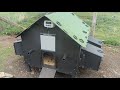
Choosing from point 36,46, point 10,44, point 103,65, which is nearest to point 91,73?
point 103,65

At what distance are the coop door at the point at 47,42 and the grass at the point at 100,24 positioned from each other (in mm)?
4112

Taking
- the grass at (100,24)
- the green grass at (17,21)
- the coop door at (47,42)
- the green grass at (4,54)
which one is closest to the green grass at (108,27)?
the grass at (100,24)

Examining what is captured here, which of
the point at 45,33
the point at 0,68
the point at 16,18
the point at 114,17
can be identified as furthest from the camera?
the point at 114,17

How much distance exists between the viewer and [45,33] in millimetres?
6445

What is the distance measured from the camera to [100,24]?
12.1 m

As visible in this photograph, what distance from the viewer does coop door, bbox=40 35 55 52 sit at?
644cm

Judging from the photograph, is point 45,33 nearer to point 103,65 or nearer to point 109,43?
point 103,65

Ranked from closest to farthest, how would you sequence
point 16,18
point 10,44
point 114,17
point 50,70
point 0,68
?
point 50,70 < point 0,68 < point 10,44 < point 16,18 < point 114,17

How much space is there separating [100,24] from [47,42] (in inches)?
250

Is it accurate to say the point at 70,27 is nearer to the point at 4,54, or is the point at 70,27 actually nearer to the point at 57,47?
the point at 57,47

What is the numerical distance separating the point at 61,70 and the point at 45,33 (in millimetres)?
1326

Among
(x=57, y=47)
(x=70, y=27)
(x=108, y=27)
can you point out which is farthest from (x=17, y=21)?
(x=57, y=47)

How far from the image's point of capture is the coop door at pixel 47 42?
254 inches

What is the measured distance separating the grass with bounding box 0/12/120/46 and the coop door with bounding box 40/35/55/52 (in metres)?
4.11
